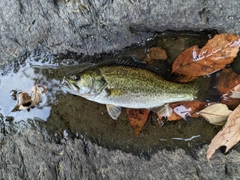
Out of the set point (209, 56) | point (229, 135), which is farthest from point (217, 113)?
point (209, 56)

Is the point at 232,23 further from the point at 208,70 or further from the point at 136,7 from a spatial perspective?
the point at 136,7

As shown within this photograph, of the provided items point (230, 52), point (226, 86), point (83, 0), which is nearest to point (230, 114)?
point (226, 86)

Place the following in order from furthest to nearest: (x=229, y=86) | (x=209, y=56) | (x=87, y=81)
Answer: (x=229, y=86)
(x=209, y=56)
(x=87, y=81)

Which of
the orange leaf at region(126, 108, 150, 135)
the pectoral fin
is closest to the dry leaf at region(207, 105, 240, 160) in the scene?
the orange leaf at region(126, 108, 150, 135)

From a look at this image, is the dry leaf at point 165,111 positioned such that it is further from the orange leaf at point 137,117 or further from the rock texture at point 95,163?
the rock texture at point 95,163

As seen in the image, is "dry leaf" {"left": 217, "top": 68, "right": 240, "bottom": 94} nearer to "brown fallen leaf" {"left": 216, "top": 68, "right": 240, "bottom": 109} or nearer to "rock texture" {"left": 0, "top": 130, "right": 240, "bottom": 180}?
"brown fallen leaf" {"left": 216, "top": 68, "right": 240, "bottom": 109}

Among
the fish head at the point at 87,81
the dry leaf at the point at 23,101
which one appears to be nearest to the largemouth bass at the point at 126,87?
the fish head at the point at 87,81

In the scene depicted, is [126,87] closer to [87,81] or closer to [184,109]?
[87,81]
